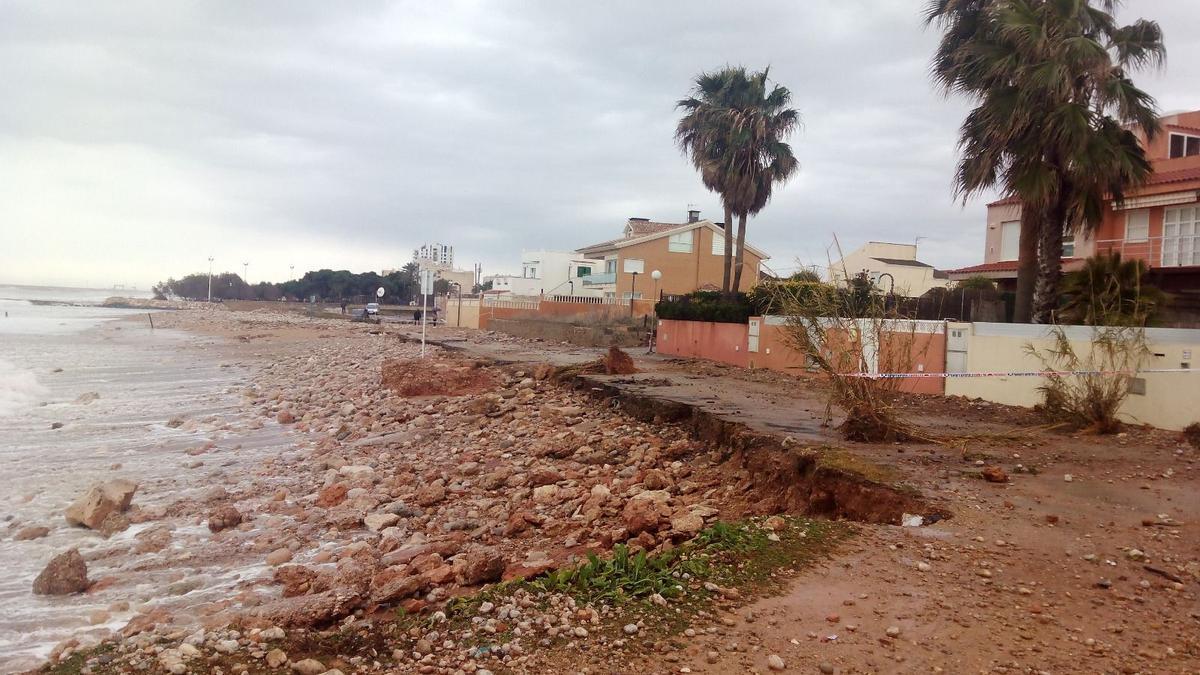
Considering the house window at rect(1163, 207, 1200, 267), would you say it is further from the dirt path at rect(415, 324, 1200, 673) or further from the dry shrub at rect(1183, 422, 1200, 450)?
the dirt path at rect(415, 324, 1200, 673)

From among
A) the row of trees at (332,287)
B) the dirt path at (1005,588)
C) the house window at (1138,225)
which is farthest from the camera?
the row of trees at (332,287)

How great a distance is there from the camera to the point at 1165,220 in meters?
21.9

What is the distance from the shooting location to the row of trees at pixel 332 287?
327ft

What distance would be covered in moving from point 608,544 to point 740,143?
2540cm

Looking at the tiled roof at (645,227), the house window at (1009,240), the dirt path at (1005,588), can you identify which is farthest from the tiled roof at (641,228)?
the dirt path at (1005,588)

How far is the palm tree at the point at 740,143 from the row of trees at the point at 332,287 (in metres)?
56.3

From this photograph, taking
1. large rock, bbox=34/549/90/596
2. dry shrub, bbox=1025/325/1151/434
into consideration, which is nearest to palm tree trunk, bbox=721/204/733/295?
dry shrub, bbox=1025/325/1151/434

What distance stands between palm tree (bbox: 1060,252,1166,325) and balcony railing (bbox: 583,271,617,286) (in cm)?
3155

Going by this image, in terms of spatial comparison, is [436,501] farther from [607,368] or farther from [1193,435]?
[1193,435]

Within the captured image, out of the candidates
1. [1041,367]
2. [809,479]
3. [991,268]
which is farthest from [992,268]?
[809,479]

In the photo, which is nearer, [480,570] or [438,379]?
[480,570]

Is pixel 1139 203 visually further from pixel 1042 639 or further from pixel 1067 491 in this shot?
pixel 1042 639

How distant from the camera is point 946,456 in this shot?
28.8 ft

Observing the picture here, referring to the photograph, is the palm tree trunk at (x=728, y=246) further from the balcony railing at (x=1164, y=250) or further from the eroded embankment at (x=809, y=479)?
the eroded embankment at (x=809, y=479)
